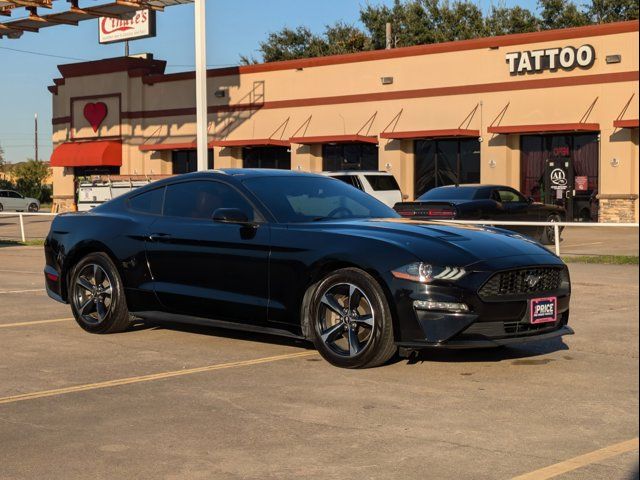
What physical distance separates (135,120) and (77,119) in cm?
428

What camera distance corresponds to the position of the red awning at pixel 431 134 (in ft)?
123

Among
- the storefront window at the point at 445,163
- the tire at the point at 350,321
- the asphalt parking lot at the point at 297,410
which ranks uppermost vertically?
the storefront window at the point at 445,163

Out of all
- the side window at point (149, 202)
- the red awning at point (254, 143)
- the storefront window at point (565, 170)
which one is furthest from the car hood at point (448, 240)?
the red awning at point (254, 143)

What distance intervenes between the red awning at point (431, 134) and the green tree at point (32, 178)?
44808mm

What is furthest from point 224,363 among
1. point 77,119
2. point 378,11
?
point 378,11

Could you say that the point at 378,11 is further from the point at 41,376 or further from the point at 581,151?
the point at 41,376

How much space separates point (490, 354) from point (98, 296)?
3.66 metres

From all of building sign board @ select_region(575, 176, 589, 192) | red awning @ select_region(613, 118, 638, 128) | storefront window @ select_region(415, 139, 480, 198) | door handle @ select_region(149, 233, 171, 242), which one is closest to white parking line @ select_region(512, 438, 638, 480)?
door handle @ select_region(149, 233, 171, 242)

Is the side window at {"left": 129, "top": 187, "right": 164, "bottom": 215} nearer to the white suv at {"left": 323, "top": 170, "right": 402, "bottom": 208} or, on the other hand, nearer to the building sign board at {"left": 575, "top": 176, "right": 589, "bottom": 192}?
the white suv at {"left": 323, "top": 170, "right": 402, "bottom": 208}

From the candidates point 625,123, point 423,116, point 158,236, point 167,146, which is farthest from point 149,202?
point 167,146

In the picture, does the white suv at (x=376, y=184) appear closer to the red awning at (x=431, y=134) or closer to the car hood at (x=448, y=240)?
the red awning at (x=431, y=134)

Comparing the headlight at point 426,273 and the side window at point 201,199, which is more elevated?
the side window at point 201,199

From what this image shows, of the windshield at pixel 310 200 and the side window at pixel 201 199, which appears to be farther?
the side window at pixel 201 199

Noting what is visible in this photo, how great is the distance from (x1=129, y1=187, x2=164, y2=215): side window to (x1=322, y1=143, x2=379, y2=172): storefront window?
31.7 m
